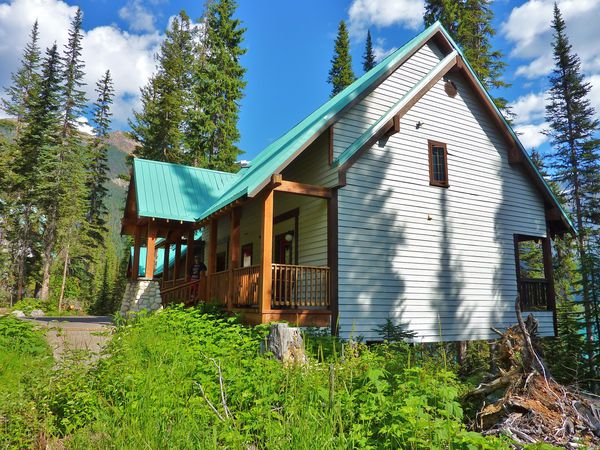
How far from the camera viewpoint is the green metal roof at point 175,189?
42.9ft

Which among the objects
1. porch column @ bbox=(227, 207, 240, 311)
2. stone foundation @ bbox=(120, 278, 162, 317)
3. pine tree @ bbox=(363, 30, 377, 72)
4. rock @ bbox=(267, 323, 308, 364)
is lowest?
rock @ bbox=(267, 323, 308, 364)

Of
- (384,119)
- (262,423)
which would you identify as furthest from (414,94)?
(262,423)

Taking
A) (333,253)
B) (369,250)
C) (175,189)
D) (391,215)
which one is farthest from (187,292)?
(391,215)

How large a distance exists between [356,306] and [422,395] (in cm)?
569

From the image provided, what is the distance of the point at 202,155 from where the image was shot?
88.9 feet

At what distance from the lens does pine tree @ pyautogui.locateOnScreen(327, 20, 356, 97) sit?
3148 centimetres

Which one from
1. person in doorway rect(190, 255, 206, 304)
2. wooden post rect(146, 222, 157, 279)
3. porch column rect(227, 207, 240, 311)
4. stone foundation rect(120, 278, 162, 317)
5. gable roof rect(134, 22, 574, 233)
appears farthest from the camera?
stone foundation rect(120, 278, 162, 317)

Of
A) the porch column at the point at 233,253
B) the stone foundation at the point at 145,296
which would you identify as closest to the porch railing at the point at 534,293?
the porch column at the point at 233,253

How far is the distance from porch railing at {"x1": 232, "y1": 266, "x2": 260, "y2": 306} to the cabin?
0.03m

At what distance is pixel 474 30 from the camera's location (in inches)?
952

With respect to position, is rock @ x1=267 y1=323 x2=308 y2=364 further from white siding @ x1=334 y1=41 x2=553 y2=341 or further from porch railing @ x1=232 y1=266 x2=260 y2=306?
white siding @ x1=334 y1=41 x2=553 y2=341

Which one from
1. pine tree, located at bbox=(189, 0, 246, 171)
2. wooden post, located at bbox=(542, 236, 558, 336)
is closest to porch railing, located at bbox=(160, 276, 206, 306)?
wooden post, located at bbox=(542, 236, 558, 336)

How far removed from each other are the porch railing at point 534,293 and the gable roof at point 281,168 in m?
2.20

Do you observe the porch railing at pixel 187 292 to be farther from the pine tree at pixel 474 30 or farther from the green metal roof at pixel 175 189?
the pine tree at pixel 474 30
